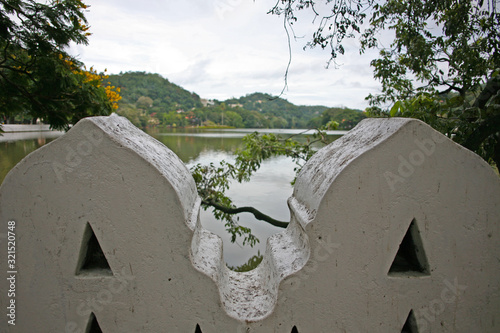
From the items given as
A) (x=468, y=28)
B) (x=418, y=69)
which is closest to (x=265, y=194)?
(x=418, y=69)

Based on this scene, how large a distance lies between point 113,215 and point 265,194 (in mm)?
4619

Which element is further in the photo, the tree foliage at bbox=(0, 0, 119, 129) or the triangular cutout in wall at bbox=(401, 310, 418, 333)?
the tree foliage at bbox=(0, 0, 119, 129)

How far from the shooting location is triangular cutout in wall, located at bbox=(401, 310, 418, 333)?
4.92 ft

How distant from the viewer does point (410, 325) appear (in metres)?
1.54

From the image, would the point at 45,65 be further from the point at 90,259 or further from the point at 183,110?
the point at 183,110

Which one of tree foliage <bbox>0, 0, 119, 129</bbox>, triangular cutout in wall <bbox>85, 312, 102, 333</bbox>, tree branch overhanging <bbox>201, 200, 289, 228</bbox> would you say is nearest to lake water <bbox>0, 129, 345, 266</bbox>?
tree branch overhanging <bbox>201, 200, 289, 228</bbox>

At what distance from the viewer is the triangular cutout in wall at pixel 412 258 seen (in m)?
1.50

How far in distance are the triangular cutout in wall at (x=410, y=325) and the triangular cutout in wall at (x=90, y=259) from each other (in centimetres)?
141

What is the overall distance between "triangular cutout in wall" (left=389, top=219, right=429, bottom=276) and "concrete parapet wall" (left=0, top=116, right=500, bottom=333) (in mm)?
12

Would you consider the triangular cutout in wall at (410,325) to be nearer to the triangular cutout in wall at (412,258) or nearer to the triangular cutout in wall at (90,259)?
the triangular cutout in wall at (412,258)

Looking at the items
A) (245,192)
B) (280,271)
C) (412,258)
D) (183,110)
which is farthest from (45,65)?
(183,110)

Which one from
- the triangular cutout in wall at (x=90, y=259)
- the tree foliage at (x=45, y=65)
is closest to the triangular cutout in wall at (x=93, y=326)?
the triangular cutout in wall at (x=90, y=259)

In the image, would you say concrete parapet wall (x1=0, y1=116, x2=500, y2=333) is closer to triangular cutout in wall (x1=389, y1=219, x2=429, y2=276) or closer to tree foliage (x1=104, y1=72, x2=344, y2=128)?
triangular cutout in wall (x1=389, y1=219, x2=429, y2=276)

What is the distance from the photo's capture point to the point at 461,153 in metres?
1.43
